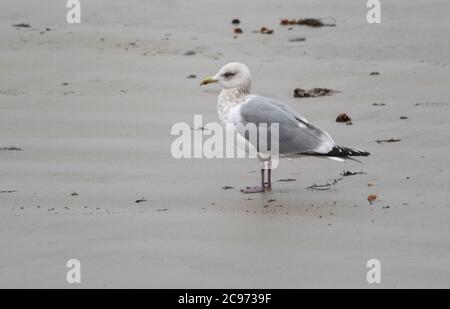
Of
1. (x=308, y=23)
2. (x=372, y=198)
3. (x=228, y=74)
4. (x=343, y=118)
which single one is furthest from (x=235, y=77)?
(x=308, y=23)

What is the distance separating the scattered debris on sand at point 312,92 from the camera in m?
8.20

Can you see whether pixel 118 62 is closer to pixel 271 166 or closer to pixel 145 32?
pixel 145 32

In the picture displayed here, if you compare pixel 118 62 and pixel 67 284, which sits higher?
pixel 118 62

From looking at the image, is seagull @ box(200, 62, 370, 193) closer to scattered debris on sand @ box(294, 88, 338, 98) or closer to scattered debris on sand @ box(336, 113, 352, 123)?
scattered debris on sand @ box(336, 113, 352, 123)

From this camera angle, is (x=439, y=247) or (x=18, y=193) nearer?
(x=439, y=247)

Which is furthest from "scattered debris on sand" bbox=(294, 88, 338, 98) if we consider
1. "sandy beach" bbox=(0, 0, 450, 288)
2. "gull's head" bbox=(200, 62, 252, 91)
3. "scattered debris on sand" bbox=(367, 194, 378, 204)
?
"scattered debris on sand" bbox=(367, 194, 378, 204)

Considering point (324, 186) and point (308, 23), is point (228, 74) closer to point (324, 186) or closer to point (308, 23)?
point (324, 186)

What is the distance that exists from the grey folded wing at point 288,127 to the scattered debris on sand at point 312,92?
6.25 feet

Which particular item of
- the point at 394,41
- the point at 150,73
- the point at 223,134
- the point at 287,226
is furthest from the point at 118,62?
the point at 287,226

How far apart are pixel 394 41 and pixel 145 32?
2.96m

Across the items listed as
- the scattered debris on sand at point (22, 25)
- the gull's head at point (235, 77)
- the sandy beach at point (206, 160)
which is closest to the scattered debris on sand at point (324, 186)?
the sandy beach at point (206, 160)

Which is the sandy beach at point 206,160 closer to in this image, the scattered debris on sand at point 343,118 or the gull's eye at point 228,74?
the scattered debris on sand at point 343,118

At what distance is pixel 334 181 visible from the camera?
616 cm

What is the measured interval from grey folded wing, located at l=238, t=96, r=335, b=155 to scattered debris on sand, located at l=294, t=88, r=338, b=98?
190 centimetres
